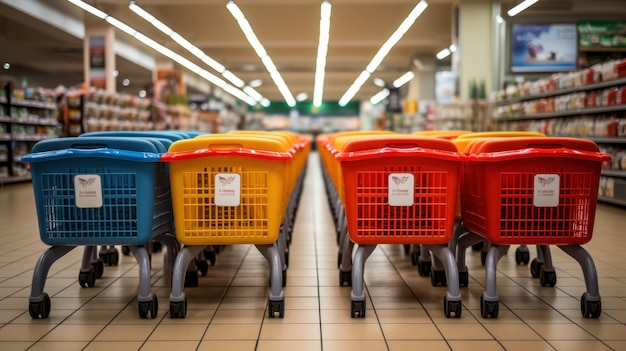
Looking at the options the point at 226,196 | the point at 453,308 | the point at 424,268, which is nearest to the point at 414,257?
the point at 424,268

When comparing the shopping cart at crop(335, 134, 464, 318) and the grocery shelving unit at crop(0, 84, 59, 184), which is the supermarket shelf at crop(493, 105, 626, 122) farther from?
the grocery shelving unit at crop(0, 84, 59, 184)

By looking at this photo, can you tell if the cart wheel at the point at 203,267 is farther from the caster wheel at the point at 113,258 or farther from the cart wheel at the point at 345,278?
the cart wheel at the point at 345,278

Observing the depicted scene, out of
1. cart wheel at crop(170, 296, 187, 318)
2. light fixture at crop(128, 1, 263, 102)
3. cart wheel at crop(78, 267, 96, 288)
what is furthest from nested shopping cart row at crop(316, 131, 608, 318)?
light fixture at crop(128, 1, 263, 102)

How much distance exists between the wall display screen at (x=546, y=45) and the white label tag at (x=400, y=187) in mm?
9793

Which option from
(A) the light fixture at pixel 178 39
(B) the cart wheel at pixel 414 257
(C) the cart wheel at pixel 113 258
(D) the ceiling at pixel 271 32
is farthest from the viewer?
(D) the ceiling at pixel 271 32

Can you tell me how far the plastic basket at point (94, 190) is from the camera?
2.81 metres

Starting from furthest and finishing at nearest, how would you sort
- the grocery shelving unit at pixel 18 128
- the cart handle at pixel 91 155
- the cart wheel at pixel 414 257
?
the grocery shelving unit at pixel 18 128
the cart wheel at pixel 414 257
the cart handle at pixel 91 155

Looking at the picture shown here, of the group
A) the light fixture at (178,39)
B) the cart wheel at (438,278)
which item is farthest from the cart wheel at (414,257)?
the light fixture at (178,39)

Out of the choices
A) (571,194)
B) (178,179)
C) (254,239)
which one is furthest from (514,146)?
(178,179)

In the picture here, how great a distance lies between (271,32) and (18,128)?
7.11 m

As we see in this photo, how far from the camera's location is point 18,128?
39.7ft

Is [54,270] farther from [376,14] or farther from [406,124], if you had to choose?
[406,124]

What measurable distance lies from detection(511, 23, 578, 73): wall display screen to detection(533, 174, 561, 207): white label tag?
9611mm

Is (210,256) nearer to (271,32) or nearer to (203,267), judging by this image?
(203,267)
